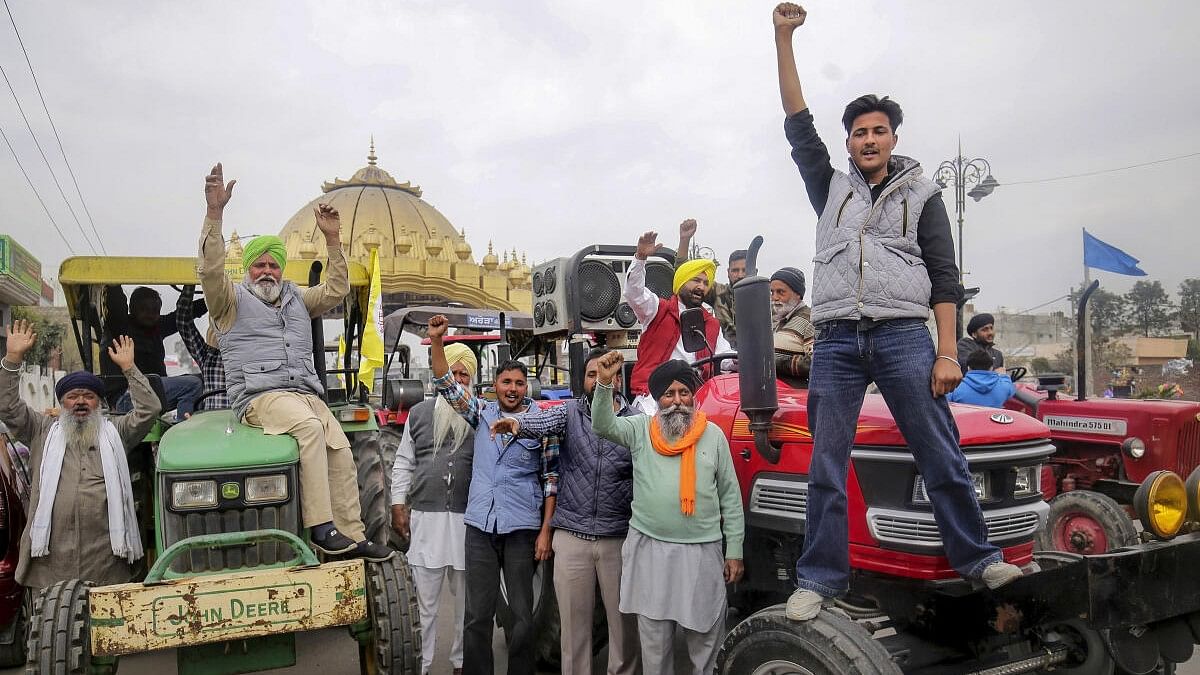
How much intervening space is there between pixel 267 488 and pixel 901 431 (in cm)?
302

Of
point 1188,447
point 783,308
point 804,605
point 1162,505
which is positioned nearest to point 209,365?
point 783,308

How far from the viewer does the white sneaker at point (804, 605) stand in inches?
120

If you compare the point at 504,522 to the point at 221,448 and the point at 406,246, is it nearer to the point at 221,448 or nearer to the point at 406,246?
the point at 221,448

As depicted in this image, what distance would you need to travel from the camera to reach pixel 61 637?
11.4 feet

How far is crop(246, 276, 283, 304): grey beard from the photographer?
4.57 metres

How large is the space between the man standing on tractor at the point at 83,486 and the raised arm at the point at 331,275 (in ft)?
3.41

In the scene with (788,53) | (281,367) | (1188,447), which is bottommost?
(1188,447)

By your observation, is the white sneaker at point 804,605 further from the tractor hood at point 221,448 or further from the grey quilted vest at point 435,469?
the tractor hood at point 221,448

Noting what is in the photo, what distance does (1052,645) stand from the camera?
11.0ft

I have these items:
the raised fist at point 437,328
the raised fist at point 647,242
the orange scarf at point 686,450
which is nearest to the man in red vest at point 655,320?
the raised fist at point 647,242

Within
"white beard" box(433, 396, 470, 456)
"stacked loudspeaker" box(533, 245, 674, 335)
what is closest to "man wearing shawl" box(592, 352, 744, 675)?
"white beard" box(433, 396, 470, 456)

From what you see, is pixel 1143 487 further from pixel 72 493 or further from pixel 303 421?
pixel 72 493

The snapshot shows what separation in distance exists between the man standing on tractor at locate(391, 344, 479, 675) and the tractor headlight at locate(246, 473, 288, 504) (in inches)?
38.6

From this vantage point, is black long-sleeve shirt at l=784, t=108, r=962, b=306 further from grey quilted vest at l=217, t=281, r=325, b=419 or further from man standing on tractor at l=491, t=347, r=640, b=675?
grey quilted vest at l=217, t=281, r=325, b=419
